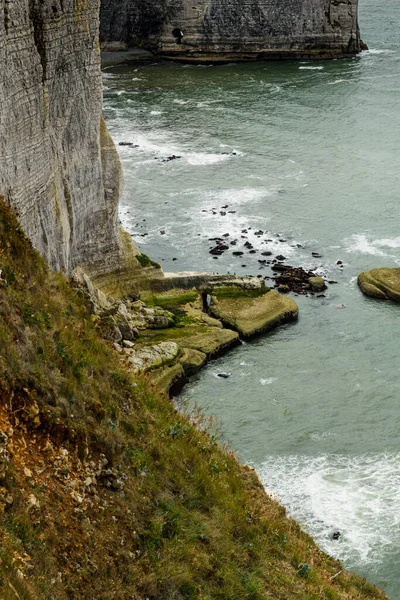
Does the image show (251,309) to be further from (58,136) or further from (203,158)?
(203,158)

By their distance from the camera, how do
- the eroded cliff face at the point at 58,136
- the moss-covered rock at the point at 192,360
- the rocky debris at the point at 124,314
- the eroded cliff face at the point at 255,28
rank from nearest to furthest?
the eroded cliff face at the point at 58,136, the rocky debris at the point at 124,314, the moss-covered rock at the point at 192,360, the eroded cliff face at the point at 255,28

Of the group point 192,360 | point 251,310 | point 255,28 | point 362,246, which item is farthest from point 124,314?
point 255,28

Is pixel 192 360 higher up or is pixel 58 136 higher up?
pixel 58 136

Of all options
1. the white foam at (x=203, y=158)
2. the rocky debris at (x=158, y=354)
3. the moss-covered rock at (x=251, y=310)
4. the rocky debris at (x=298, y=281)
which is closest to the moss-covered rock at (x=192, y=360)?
the rocky debris at (x=158, y=354)

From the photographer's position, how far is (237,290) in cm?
4419

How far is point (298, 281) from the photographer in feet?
154

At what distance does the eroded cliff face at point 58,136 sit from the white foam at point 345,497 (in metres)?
10.7

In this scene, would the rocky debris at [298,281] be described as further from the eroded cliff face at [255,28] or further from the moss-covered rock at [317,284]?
the eroded cliff face at [255,28]

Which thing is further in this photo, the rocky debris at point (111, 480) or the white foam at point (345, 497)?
the white foam at point (345, 497)

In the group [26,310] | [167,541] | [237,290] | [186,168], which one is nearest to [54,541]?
[167,541]

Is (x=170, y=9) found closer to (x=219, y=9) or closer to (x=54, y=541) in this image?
(x=219, y=9)

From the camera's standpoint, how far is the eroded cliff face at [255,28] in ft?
332

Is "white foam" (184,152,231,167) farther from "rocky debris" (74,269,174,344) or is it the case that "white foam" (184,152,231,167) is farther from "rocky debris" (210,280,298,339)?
"rocky debris" (74,269,174,344)

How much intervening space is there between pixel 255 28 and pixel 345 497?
3177 inches
